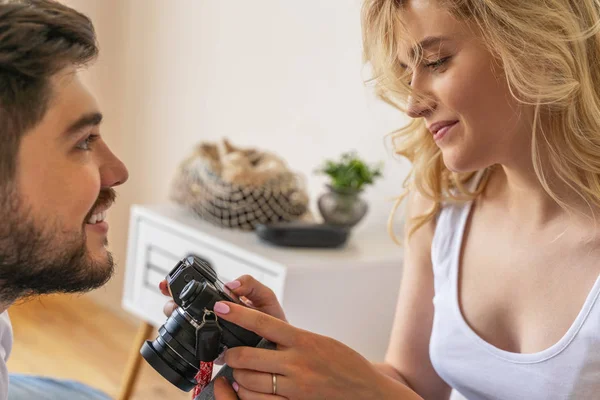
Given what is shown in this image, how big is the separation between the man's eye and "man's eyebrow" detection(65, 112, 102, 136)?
0.03m

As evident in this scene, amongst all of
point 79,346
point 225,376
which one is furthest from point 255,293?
point 79,346

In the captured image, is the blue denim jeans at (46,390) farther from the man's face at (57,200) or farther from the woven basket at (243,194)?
the woven basket at (243,194)

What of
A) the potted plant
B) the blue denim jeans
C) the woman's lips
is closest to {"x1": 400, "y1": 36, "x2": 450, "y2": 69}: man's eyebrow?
the woman's lips

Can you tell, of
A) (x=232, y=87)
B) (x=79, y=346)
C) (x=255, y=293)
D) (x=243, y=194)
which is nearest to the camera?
(x=255, y=293)

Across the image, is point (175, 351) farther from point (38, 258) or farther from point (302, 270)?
point (302, 270)

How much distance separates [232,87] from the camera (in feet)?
8.88

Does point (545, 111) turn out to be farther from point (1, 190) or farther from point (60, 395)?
point (60, 395)

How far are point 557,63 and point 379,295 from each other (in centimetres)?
91

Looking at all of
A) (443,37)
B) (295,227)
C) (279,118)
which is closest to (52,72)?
(443,37)

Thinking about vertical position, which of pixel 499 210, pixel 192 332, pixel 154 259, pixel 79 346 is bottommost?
pixel 79 346

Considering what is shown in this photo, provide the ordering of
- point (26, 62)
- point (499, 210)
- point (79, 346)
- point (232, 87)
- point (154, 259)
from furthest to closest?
point (79, 346)
point (232, 87)
point (154, 259)
point (499, 210)
point (26, 62)

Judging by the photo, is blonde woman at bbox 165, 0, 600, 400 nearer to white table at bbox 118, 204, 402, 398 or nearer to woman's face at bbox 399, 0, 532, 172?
woman's face at bbox 399, 0, 532, 172

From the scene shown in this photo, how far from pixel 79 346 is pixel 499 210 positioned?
193 centimetres

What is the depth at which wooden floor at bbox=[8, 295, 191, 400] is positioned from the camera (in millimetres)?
2603
